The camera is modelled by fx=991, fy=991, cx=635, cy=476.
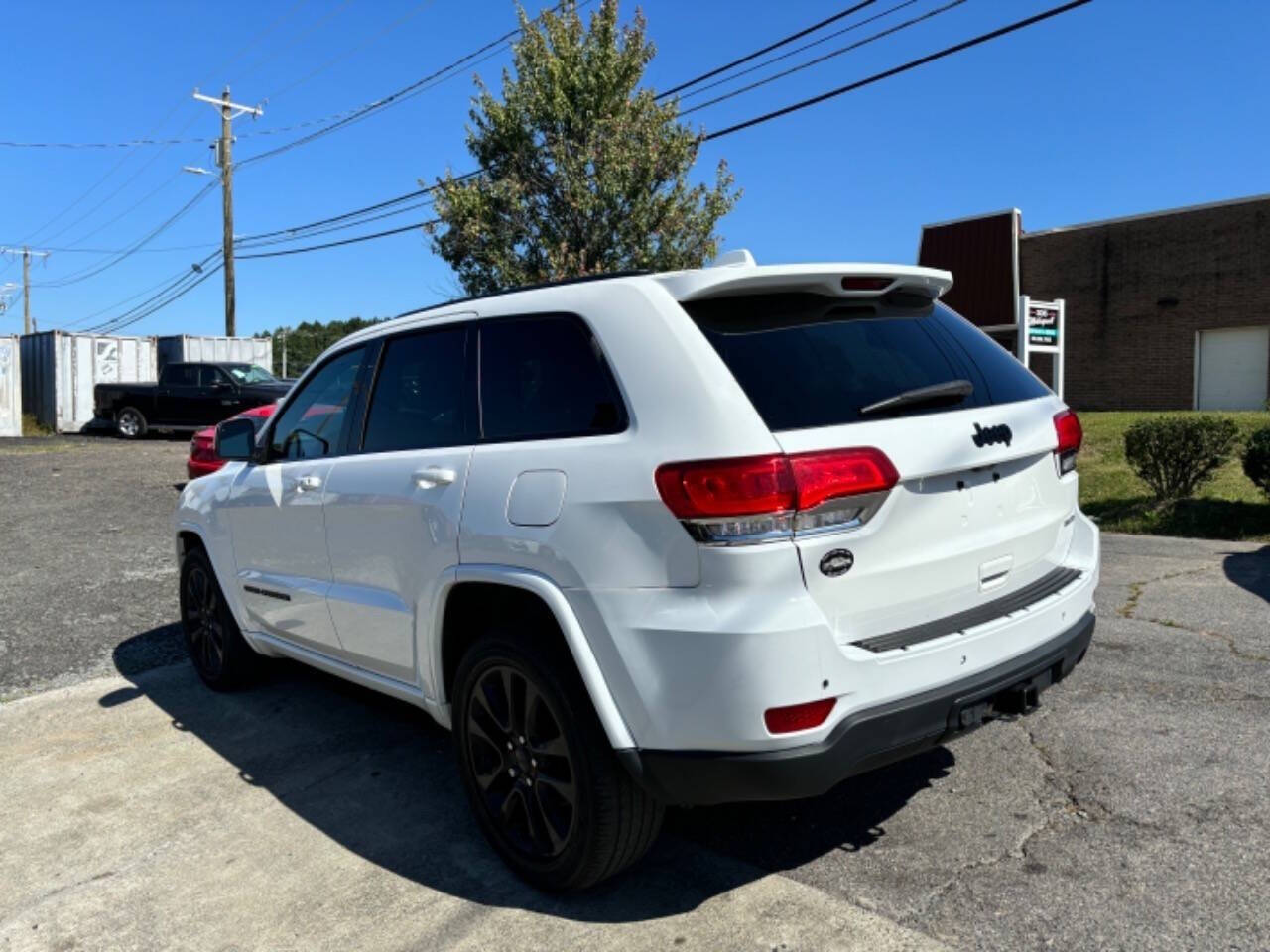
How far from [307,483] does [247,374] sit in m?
17.8

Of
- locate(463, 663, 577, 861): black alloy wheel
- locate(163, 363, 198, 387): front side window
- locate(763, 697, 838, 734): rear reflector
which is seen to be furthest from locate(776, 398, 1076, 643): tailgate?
locate(163, 363, 198, 387): front side window

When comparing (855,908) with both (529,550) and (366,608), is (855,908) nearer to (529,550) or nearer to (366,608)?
(529,550)

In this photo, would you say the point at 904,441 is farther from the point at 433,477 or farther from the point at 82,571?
the point at 82,571

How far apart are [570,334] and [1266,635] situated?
4.47m

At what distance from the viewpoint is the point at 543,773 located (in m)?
3.08

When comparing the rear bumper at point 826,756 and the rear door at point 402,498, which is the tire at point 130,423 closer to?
the rear door at point 402,498

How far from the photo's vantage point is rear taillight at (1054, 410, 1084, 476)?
11.1 feet

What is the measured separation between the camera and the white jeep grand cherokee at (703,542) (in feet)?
8.39

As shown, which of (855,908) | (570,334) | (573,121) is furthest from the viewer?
(573,121)

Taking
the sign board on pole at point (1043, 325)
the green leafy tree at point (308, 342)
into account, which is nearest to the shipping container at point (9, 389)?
the sign board on pole at point (1043, 325)

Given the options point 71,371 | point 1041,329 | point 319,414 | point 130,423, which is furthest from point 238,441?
point 71,371

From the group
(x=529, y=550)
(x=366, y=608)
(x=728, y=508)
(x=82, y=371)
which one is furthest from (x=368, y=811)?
(x=82, y=371)

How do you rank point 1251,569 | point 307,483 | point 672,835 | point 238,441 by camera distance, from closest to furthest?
point 672,835
point 307,483
point 238,441
point 1251,569

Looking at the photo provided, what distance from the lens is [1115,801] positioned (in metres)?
3.47
